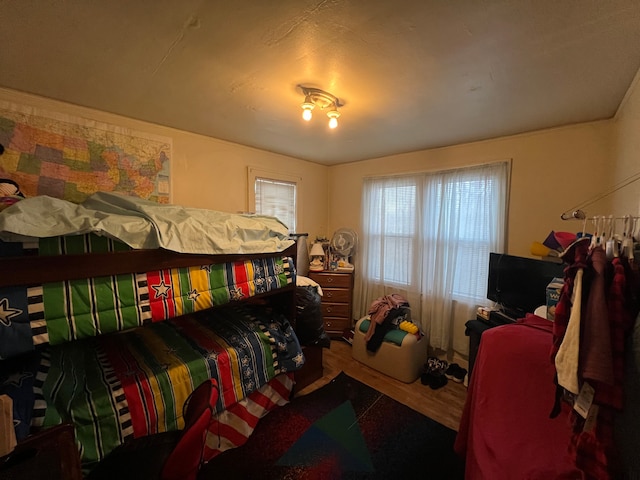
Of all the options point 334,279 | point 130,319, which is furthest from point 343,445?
point 334,279

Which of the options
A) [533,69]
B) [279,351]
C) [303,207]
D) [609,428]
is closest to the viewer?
[609,428]

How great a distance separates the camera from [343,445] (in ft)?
6.15

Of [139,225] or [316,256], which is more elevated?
[139,225]

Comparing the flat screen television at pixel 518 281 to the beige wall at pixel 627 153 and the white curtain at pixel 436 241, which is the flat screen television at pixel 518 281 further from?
the beige wall at pixel 627 153

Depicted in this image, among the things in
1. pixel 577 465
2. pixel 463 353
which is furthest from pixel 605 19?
pixel 463 353

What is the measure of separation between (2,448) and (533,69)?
2.60 m

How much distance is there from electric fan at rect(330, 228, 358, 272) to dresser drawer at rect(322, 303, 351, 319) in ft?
1.60

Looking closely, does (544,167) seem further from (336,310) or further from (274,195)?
(274,195)

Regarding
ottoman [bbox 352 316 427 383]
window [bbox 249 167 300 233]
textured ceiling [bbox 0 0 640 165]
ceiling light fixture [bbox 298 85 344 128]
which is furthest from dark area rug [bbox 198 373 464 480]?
textured ceiling [bbox 0 0 640 165]

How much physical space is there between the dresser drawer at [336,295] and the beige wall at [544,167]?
1.87 m

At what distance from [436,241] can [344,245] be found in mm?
1246

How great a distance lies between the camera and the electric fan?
3719 millimetres

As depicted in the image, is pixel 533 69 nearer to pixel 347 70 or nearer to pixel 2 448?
pixel 347 70

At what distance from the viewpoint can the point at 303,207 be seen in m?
3.79
